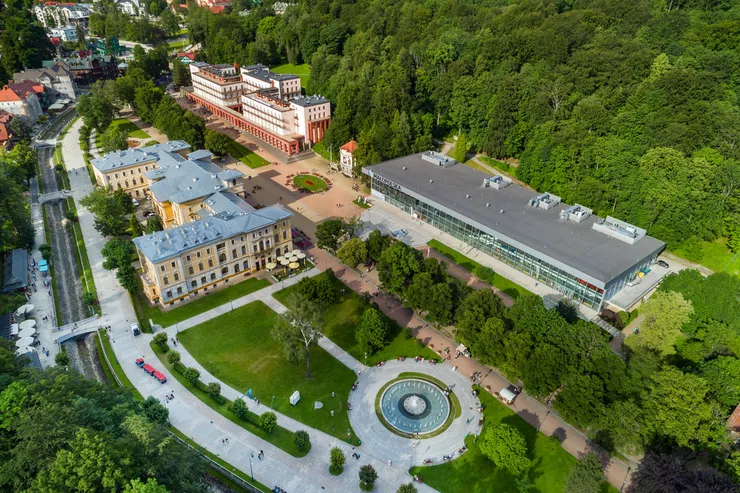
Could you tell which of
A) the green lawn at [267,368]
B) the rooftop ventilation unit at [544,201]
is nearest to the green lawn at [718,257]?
the rooftop ventilation unit at [544,201]

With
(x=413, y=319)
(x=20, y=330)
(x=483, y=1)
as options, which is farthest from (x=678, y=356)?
(x=483, y=1)

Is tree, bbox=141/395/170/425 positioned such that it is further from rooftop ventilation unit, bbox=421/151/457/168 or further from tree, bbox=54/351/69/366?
rooftop ventilation unit, bbox=421/151/457/168

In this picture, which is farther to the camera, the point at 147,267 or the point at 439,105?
the point at 439,105

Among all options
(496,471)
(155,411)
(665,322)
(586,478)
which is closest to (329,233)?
(155,411)

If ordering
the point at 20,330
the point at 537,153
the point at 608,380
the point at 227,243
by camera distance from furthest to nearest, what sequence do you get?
the point at 537,153 < the point at 227,243 < the point at 20,330 < the point at 608,380

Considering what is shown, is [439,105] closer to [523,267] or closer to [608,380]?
[523,267]

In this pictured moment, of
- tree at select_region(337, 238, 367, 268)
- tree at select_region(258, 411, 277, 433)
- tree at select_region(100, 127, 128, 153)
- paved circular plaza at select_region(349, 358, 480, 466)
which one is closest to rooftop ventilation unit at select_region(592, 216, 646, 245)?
paved circular plaza at select_region(349, 358, 480, 466)

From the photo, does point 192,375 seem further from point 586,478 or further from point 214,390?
point 586,478
